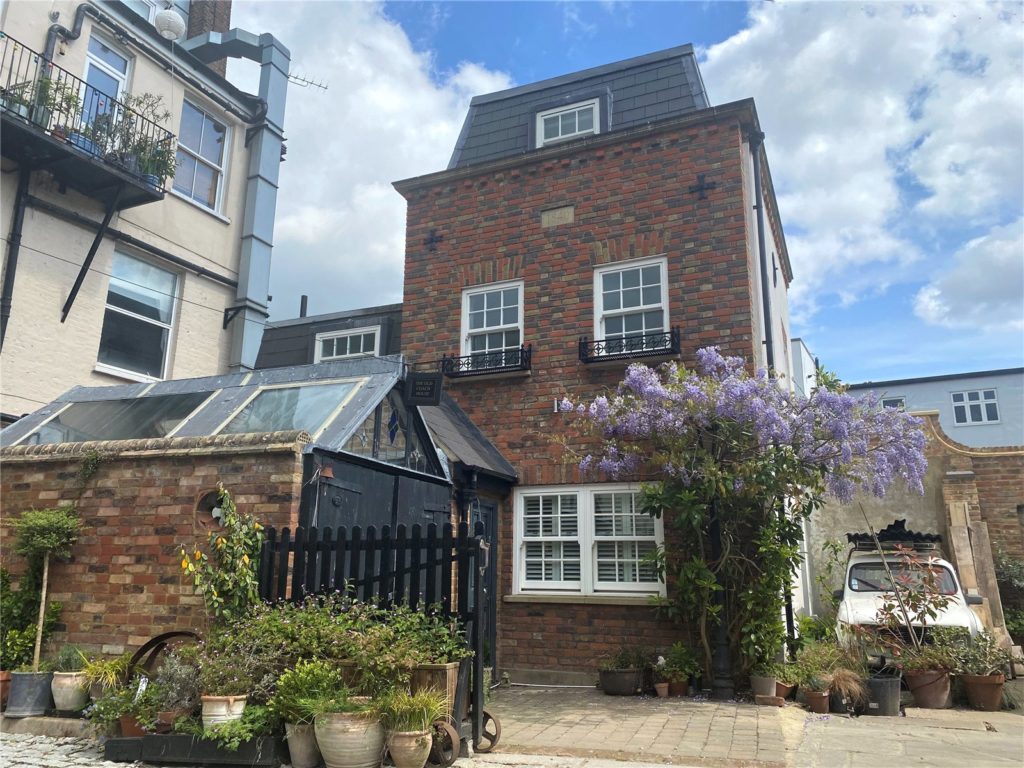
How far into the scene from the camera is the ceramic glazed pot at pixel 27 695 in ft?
19.3

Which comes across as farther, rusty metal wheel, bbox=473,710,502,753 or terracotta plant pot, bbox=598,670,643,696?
terracotta plant pot, bbox=598,670,643,696

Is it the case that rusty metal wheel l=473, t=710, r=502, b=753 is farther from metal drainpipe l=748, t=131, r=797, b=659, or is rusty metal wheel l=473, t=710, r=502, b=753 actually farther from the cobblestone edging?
metal drainpipe l=748, t=131, r=797, b=659

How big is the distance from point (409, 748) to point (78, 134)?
929cm

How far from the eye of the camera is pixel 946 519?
14.3 metres

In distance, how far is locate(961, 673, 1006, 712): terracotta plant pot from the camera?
25.3 feet

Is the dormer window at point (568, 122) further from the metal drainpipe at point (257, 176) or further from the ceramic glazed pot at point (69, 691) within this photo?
the ceramic glazed pot at point (69, 691)

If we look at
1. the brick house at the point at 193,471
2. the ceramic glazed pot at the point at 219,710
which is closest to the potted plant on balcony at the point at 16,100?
the brick house at the point at 193,471

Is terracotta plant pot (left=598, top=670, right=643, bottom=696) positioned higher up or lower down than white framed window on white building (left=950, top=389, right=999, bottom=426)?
lower down

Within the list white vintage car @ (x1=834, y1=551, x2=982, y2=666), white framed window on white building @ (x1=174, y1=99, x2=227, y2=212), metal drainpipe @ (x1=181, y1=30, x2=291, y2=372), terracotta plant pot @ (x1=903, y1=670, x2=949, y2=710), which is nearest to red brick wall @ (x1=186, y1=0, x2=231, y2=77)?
metal drainpipe @ (x1=181, y1=30, x2=291, y2=372)

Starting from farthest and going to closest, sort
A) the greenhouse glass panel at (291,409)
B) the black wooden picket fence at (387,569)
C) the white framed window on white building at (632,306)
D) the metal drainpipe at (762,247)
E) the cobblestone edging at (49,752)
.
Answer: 1. the metal drainpipe at (762,247)
2. the white framed window on white building at (632,306)
3. the greenhouse glass panel at (291,409)
4. the black wooden picket fence at (387,569)
5. the cobblestone edging at (49,752)

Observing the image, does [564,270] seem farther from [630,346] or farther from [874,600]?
[874,600]

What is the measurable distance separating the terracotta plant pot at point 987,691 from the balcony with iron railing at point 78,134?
12152 mm

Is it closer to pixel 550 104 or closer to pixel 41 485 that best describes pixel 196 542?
pixel 41 485

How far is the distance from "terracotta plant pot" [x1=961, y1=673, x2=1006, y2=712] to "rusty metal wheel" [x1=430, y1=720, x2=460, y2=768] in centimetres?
604
